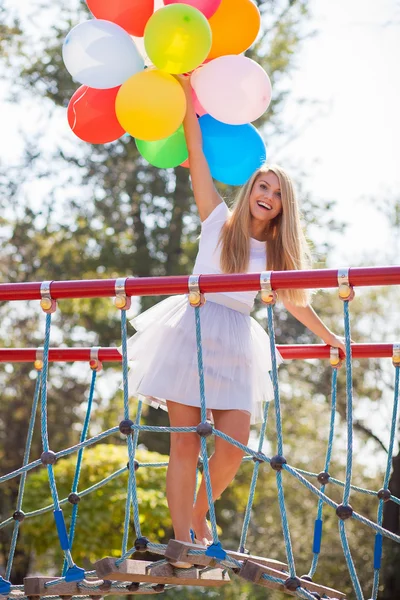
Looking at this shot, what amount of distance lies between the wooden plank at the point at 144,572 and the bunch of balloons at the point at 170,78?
1.38m

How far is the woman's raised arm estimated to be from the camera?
10.0 ft

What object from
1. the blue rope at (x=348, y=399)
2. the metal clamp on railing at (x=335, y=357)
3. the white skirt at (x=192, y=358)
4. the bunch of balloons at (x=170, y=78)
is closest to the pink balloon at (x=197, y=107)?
the bunch of balloons at (x=170, y=78)

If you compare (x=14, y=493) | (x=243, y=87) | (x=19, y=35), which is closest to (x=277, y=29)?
(x=19, y=35)

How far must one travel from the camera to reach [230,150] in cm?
312

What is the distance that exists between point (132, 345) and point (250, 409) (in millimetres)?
461

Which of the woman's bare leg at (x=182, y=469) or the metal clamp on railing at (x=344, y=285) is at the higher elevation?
the metal clamp on railing at (x=344, y=285)

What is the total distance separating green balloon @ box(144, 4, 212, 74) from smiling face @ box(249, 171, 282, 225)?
0.47 metres

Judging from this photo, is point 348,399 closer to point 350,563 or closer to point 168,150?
point 350,563

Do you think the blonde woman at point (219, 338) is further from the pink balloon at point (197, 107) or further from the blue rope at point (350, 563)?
the blue rope at point (350, 563)

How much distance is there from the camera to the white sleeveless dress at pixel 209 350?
2.77 metres

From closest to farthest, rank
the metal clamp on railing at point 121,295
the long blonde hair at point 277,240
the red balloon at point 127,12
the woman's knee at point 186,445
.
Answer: the metal clamp on railing at point 121,295
the woman's knee at point 186,445
the long blonde hair at point 277,240
the red balloon at point 127,12

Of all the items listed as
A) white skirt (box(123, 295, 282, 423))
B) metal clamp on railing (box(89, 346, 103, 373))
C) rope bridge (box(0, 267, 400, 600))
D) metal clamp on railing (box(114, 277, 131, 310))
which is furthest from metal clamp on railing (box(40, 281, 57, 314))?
metal clamp on railing (box(89, 346, 103, 373))

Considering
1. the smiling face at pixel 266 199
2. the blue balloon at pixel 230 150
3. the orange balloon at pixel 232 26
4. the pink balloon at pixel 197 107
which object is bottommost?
the smiling face at pixel 266 199

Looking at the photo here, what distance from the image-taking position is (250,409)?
2.88 metres
